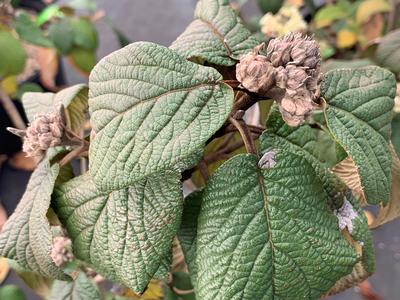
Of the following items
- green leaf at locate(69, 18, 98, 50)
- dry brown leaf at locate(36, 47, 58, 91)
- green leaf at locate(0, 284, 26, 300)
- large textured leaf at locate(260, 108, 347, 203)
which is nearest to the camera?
large textured leaf at locate(260, 108, 347, 203)

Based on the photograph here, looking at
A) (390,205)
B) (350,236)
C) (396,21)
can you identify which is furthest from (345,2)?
(350,236)

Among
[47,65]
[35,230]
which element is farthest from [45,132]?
[47,65]

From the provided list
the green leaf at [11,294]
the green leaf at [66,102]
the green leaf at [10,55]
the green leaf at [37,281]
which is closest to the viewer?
the green leaf at [66,102]

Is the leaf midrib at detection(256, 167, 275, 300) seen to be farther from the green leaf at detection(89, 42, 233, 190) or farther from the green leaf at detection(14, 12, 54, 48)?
the green leaf at detection(14, 12, 54, 48)

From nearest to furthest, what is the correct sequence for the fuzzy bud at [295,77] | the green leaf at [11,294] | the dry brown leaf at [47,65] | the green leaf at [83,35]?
the fuzzy bud at [295,77], the green leaf at [11,294], the green leaf at [83,35], the dry brown leaf at [47,65]

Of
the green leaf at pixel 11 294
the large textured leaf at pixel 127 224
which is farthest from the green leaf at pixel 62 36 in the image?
the large textured leaf at pixel 127 224

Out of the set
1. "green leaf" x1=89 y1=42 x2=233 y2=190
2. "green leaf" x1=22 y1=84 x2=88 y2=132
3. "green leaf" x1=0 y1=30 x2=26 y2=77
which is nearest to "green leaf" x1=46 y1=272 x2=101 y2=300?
"green leaf" x1=22 y1=84 x2=88 y2=132

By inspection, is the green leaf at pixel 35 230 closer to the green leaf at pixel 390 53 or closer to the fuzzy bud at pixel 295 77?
the fuzzy bud at pixel 295 77
